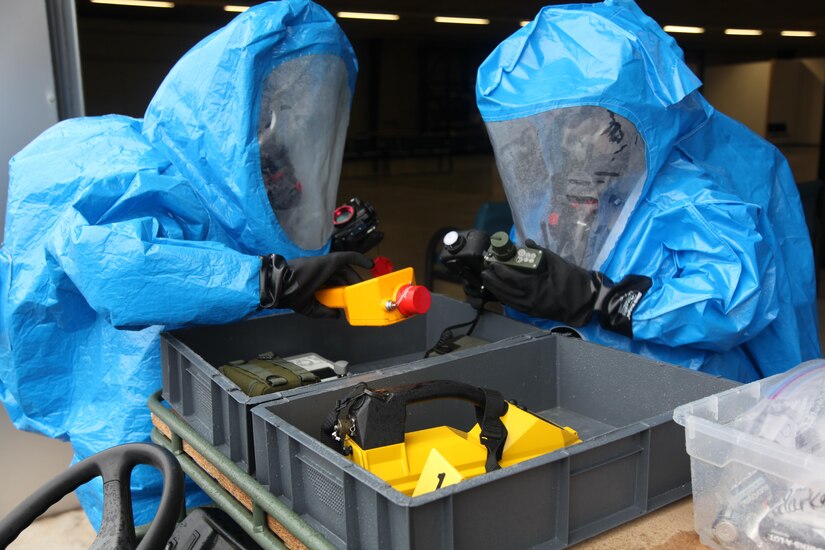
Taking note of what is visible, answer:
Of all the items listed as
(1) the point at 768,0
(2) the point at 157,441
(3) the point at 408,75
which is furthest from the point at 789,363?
(3) the point at 408,75

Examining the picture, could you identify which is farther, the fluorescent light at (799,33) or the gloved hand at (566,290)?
the fluorescent light at (799,33)

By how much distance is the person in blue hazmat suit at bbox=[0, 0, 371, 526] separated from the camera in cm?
A: 149

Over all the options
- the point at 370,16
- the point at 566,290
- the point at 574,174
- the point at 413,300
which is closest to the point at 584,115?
the point at 574,174

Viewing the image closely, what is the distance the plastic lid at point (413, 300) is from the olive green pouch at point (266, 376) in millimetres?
228

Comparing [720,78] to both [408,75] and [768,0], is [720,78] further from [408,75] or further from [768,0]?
[768,0]

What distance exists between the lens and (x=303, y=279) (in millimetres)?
1453

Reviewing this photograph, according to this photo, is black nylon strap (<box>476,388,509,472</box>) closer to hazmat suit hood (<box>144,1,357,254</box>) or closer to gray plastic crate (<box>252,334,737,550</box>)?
gray plastic crate (<box>252,334,737,550</box>)

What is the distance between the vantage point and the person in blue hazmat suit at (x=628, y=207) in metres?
1.47

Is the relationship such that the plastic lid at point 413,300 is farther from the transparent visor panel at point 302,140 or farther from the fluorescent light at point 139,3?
the fluorescent light at point 139,3

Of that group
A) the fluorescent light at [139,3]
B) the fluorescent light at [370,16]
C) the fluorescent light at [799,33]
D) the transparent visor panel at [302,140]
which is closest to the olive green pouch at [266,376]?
the transparent visor panel at [302,140]

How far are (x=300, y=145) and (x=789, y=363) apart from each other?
1.19 meters

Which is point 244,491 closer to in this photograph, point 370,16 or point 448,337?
point 448,337

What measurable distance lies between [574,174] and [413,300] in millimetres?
518

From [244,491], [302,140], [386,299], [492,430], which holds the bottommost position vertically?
[244,491]
